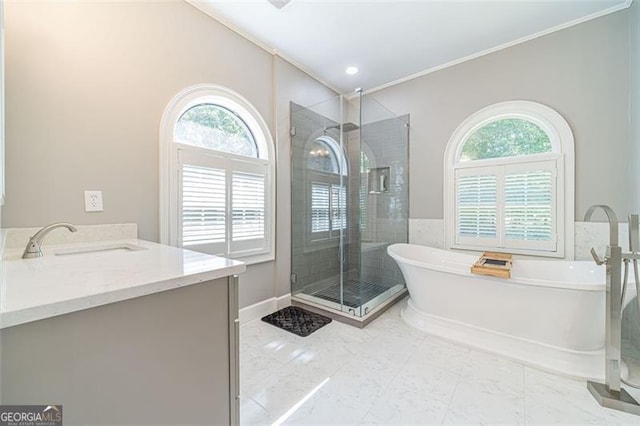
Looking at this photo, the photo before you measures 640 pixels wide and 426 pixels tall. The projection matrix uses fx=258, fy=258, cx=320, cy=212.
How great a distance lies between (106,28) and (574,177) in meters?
3.94

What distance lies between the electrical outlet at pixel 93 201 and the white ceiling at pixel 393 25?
175 cm

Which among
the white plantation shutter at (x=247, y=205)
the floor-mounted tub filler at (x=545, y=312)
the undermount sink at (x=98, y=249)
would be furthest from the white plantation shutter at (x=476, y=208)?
the undermount sink at (x=98, y=249)

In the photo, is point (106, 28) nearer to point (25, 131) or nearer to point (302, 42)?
point (25, 131)

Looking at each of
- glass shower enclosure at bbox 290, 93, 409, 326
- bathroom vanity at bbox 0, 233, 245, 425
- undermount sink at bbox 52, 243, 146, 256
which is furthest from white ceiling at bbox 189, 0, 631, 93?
bathroom vanity at bbox 0, 233, 245, 425

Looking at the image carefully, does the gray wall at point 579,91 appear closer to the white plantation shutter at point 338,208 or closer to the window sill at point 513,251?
the window sill at point 513,251

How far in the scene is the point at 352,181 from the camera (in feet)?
10.3

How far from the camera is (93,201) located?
5.50 feet

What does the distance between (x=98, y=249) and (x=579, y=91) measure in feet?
13.3

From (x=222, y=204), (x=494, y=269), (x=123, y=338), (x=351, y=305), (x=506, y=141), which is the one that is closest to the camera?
(x=123, y=338)

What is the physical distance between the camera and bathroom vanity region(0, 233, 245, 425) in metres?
0.62

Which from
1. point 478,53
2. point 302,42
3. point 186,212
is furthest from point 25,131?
point 478,53

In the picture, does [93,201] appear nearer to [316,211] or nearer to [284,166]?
[284,166]

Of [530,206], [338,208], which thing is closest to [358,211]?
[338,208]

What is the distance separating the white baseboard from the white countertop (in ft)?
4.99
